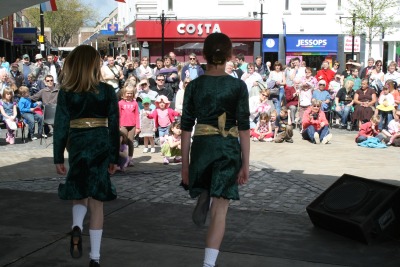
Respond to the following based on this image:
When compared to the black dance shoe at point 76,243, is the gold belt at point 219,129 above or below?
above

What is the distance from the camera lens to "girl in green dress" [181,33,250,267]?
13.3ft

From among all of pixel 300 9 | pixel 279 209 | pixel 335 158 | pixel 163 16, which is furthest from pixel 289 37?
pixel 279 209

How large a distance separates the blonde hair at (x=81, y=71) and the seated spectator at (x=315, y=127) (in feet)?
29.3

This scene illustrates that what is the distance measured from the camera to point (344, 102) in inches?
619

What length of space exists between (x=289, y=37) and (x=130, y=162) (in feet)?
95.8

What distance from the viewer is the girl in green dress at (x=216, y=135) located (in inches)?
160

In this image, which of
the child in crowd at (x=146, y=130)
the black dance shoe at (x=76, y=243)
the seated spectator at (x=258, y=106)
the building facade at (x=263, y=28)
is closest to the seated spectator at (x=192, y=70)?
the seated spectator at (x=258, y=106)

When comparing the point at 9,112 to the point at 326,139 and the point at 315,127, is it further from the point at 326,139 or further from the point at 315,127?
the point at 326,139

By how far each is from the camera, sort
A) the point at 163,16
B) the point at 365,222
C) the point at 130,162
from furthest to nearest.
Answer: the point at 163,16, the point at 130,162, the point at 365,222

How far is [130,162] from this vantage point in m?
9.59

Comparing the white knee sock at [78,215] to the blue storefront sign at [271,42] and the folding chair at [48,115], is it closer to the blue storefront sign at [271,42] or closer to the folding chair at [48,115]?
the folding chair at [48,115]

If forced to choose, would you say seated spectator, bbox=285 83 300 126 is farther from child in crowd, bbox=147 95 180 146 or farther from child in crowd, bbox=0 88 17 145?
child in crowd, bbox=0 88 17 145

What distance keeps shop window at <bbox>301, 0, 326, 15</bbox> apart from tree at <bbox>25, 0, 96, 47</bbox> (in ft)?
142

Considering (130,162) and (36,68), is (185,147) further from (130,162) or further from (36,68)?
(36,68)
